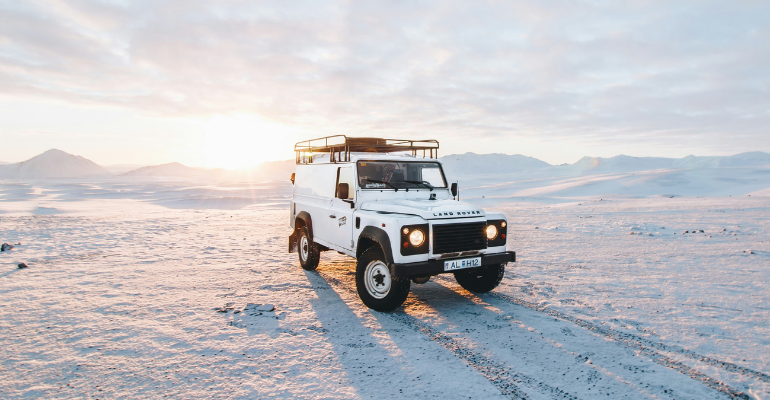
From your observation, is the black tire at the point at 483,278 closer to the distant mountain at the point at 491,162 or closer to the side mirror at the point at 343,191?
the side mirror at the point at 343,191

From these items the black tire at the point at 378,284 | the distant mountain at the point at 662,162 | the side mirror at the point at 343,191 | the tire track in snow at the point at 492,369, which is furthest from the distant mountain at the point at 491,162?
the tire track in snow at the point at 492,369

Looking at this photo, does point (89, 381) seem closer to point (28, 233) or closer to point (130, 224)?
point (28, 233)

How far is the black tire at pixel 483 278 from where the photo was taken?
6.65 meters

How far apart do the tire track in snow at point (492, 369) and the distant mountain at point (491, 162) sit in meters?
149

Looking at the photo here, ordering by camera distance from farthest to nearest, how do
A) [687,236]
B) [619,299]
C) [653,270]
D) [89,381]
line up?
[687,236] < [653,270] < [619,299] < [89,381]

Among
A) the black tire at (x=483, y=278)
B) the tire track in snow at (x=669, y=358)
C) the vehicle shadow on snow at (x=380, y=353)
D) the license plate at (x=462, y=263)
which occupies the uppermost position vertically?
the license plate at (x=462, y=263)

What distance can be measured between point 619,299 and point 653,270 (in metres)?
2.59

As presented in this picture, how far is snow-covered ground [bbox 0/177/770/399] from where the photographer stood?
12.9 feet

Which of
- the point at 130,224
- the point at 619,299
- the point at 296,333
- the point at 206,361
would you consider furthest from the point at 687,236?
the point at 130,224

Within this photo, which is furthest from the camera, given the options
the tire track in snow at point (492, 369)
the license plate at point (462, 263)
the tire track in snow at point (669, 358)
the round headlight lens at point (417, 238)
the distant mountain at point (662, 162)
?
the distant mountain at point (662, 162)

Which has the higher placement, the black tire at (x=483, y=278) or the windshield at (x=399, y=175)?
the windshield at (x=399, y=175)

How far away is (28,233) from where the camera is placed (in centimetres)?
1310

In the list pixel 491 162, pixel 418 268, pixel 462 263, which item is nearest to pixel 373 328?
pixel 418 268

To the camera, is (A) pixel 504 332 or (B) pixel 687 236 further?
(B) pixel 687 236
